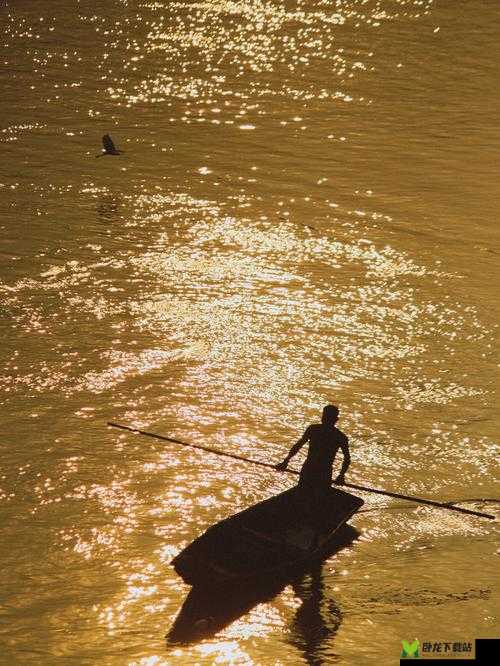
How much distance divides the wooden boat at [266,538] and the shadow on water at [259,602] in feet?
0.58

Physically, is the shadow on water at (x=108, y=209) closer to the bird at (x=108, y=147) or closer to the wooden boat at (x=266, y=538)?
the bird at (x=108, y=147)

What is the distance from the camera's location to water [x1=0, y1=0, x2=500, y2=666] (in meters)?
9.68

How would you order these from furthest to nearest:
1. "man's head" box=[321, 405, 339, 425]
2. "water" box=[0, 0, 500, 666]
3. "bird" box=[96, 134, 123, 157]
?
"bird" box=[96, 134, 123, 157]
"man's head" box=[321, 405, 339, 425]
"water" box=[0, 0, 500, 666]

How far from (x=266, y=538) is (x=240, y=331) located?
6.22 metres

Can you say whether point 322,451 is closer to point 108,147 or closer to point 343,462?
point 343,462

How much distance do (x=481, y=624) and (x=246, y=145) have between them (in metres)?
17.0

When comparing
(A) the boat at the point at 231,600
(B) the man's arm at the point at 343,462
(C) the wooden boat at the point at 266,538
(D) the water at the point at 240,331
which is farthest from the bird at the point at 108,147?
(A) the boat at the point at 231,600

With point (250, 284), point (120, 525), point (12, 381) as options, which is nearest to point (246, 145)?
point (250, 284)

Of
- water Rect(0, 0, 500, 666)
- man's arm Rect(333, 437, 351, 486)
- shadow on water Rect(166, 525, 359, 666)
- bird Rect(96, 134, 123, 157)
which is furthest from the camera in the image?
bird Rect(96, 134, 123, 157)

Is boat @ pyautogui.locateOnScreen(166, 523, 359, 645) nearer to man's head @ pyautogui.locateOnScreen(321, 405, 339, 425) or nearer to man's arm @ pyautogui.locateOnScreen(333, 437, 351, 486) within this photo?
man's arm @ pyautogui.locateOnScreen(333, 437, 351, 486)

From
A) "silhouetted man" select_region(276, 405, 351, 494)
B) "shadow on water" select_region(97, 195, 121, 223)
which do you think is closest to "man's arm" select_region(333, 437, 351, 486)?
"silhouetted man" select_region(276, 405, 351, 494)

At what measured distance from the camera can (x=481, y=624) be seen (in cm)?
944

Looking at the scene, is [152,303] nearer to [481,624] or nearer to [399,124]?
[481,624]

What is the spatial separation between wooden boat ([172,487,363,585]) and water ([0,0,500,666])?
37 cm
